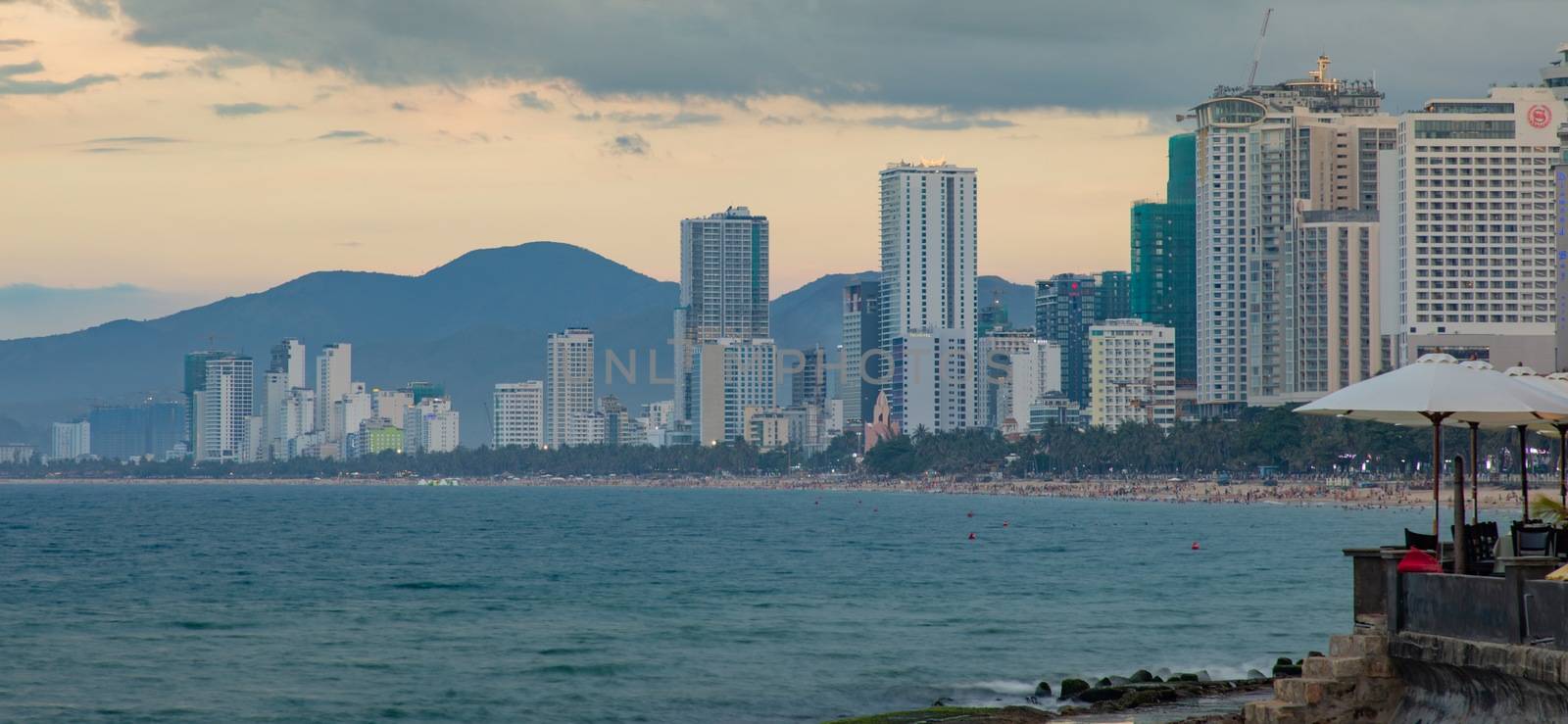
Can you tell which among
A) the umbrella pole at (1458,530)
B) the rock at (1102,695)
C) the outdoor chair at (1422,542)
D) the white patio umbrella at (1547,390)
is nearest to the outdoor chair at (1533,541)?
the umbrella pole at (1458,530)

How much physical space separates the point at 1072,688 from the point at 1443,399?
52.8ft

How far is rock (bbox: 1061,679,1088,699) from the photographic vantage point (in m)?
38.2

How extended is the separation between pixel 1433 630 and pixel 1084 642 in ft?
88.8

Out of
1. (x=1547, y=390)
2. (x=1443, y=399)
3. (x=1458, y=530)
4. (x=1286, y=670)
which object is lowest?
(x=1286, y=670)

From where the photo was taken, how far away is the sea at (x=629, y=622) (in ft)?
134

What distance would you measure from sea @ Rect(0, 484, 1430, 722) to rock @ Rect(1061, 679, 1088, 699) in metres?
1.00

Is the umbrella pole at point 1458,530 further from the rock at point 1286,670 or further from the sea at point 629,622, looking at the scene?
the rock at point 1286,670

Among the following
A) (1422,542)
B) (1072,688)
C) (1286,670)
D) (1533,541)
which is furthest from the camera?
(1286,670)

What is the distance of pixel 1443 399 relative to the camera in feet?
77.5

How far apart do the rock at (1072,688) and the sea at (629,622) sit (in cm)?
100

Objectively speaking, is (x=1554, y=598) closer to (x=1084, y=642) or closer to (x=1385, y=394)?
(x=1385, y=394)

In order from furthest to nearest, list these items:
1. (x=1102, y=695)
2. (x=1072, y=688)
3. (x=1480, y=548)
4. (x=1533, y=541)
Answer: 1. (x=1072, y=688)
2. (x=1102, y=695)
3. (x=1480, y=548)
4. (x=1533, y=541)

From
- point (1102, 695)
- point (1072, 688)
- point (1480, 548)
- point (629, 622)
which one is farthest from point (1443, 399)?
point (629, 622)

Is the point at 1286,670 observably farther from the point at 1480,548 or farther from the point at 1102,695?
the point at 1480,548
